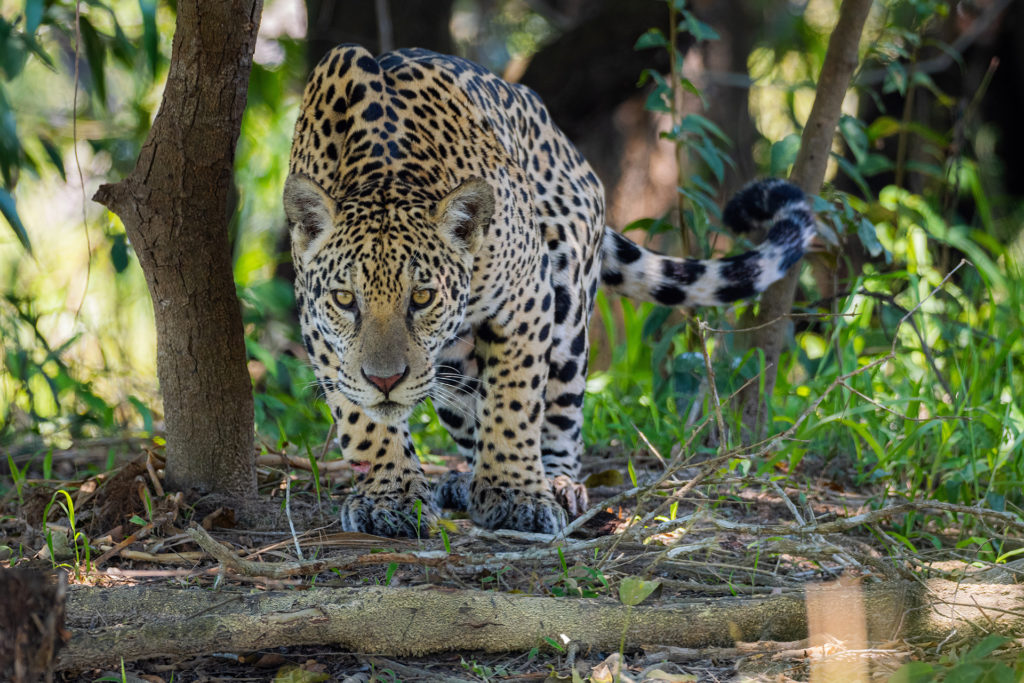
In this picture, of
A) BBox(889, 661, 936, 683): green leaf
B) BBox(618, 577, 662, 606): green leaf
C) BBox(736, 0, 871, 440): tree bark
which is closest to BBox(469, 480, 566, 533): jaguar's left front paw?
BBox(736, 0, 871, 440): tree bark

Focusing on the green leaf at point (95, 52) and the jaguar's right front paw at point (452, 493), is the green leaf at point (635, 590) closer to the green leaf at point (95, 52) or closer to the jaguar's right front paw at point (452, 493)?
the jaguar's right front paw at point (452, 493)

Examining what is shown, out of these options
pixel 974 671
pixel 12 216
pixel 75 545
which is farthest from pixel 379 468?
pixel 974 671

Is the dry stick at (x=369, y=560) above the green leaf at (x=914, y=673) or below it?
above

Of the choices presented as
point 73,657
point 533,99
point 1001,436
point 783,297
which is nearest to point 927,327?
point 783,297

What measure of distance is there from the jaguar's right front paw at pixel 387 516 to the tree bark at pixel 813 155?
5.90 feet

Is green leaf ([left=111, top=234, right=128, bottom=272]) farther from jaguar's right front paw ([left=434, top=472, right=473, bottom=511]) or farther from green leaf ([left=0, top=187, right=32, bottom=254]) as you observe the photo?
jaguar's right front paw ([left=434, top=472, right=473, bottom=511])

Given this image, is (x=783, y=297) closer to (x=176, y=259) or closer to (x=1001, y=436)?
(x=1001, y=436)

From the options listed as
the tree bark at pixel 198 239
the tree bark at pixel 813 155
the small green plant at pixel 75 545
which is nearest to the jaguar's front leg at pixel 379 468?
the tree bark at pixel 198 239

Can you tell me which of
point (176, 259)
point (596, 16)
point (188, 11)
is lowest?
point (176, 259)

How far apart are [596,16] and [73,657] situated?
25.9 ft

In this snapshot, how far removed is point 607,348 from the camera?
29.6 feet

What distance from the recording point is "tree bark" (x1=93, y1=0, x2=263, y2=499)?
393cm

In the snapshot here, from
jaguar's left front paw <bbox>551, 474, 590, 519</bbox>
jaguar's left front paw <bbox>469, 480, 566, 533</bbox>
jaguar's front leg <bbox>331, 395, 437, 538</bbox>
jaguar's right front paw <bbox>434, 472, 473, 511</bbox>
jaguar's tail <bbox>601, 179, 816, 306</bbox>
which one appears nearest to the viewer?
jaguar's front leg <bbox>331, 395, 437, 538</bbox>

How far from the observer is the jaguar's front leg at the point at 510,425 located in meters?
4.57
